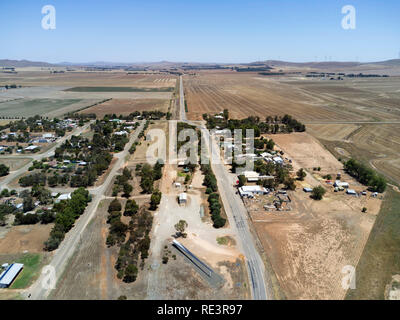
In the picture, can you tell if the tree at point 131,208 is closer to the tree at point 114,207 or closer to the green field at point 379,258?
the tree at point 114,207

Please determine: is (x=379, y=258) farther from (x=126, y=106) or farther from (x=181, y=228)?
(x=126, y=106)

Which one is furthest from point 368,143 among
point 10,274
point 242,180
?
point 10,274

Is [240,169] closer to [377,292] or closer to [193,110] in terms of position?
[377,292]

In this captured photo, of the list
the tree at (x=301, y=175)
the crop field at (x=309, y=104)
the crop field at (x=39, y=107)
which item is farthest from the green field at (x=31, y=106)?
the tree at (x=301, y=175)

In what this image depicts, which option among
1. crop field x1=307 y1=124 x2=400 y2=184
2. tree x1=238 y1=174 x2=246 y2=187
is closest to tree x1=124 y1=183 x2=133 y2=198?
tree x1=238 y1=174 x2=246 y2=187

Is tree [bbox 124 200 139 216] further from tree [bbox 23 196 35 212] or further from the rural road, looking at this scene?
tree [bbox 23 196 35 212]

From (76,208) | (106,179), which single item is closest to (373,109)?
(106,179)
